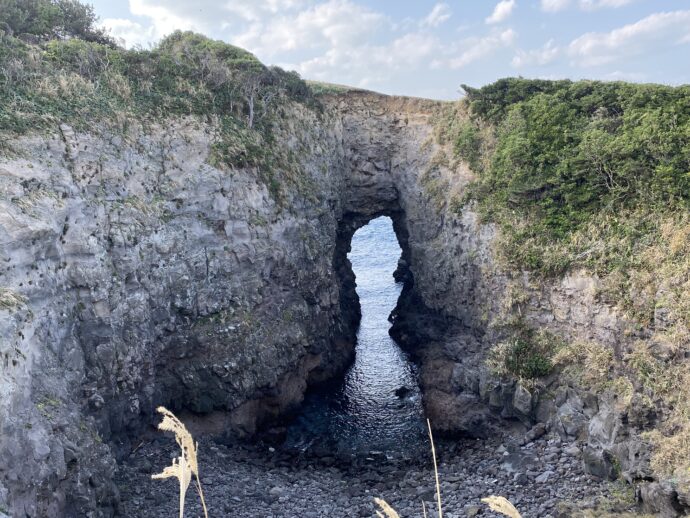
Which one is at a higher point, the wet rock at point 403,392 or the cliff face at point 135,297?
the cliff face at point 135,297

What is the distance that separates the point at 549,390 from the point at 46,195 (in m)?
25.8

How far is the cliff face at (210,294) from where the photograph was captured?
18.2 m

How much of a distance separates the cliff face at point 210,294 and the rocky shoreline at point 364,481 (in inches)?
58.8

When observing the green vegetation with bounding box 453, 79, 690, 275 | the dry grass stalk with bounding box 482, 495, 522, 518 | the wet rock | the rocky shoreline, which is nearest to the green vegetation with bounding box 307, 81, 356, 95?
the green vegetation with bounding box 453, 79, 690, 275

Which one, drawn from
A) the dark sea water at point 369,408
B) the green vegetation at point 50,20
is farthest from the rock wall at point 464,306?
the green vegetation at point 50,20

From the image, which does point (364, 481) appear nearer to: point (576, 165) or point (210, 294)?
point (210, 294)

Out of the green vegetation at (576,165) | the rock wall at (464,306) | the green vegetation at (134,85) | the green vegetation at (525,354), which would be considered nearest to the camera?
the rock wall at (464,306)

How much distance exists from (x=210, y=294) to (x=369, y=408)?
13.2m

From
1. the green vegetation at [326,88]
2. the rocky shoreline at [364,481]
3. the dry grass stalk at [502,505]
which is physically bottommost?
the rocky shoreline at [364,481]

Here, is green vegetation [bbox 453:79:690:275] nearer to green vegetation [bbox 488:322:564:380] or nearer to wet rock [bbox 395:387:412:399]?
green vegetation [bbox 488:322:564:380]

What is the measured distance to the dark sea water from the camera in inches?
1123

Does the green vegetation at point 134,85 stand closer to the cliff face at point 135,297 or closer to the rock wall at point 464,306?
the cliff face at point 135,297

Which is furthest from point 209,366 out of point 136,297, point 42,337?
point 42,337

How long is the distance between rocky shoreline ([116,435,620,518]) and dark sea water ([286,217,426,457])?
4.83 ft
